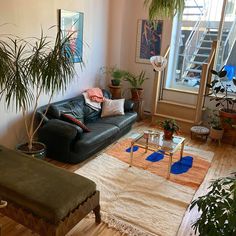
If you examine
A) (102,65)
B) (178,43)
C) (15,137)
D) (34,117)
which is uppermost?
(178,43)

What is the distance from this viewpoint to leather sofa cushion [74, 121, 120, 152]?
3.15 m

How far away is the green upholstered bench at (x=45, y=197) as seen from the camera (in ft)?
5.85

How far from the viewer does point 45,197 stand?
5.95 ft

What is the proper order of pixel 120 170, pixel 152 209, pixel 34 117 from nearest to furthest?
pixel 152 209 < pixel 120 170 < pixel 34 117

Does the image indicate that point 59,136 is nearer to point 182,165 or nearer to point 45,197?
point 45,197

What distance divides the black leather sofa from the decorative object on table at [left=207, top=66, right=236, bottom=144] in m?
1.66

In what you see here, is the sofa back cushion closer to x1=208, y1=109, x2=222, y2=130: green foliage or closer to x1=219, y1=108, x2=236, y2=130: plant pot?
x1=208, y1=109, x2=222, y2=130: green foliage

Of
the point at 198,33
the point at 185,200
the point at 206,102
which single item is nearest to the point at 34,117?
the point at 185,200

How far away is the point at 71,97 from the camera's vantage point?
425 centimetres

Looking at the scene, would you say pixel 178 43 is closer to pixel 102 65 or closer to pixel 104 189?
pixel 102 65

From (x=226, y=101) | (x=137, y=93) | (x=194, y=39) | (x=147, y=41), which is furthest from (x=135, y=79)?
(x=226, y=101)

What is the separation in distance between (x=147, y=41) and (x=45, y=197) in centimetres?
407

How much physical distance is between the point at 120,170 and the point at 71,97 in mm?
1678

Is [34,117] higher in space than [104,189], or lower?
higher
